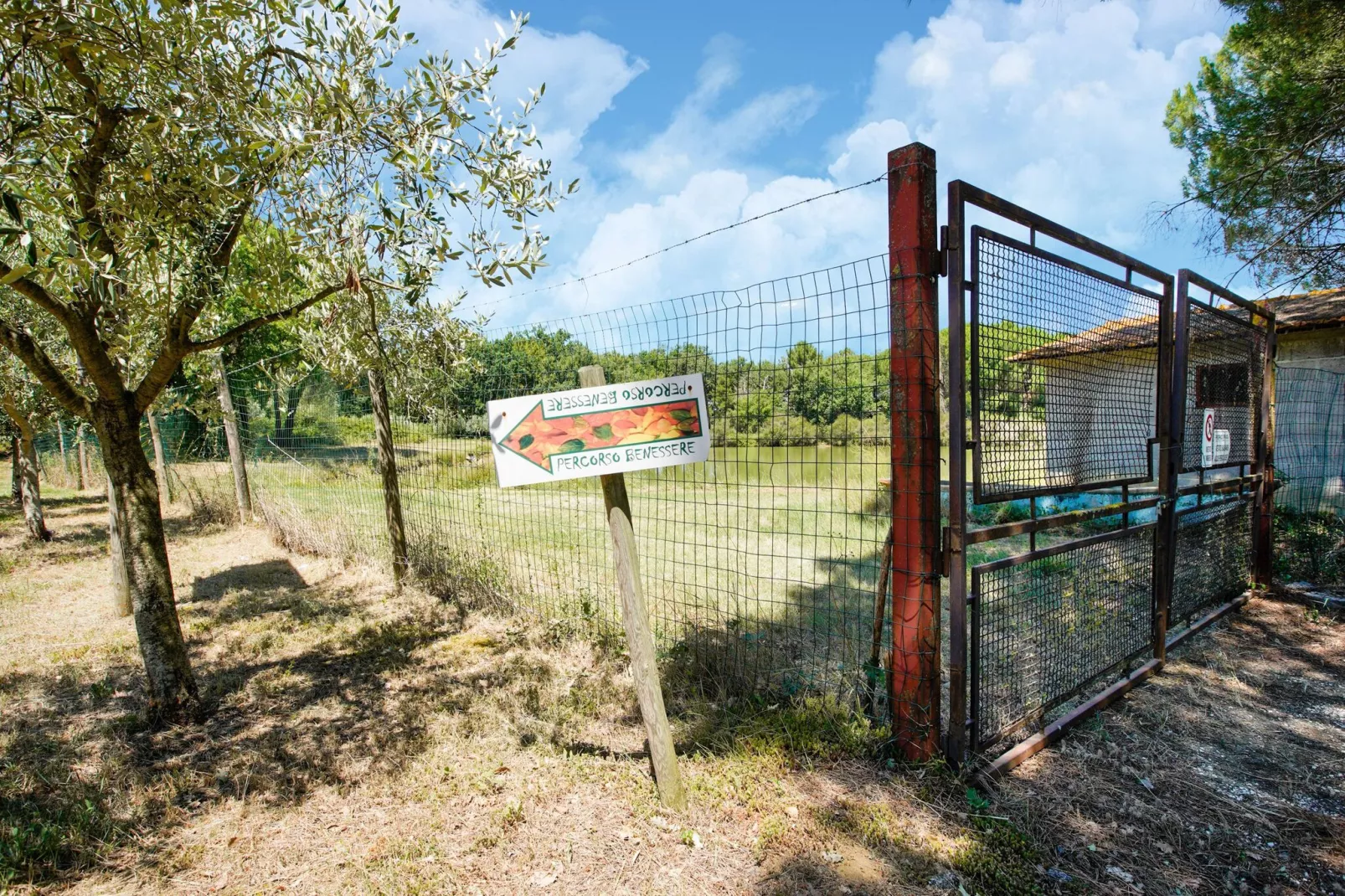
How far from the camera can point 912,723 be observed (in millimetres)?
2869

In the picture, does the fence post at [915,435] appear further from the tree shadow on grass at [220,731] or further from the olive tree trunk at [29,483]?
the olive tree trunk at [29,483]

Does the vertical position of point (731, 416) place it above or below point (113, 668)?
above

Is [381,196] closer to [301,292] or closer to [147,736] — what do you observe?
[301,292]

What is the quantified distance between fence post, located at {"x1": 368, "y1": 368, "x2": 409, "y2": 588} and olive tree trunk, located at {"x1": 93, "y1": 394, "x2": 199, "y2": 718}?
229cm

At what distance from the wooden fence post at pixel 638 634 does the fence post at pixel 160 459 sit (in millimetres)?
10471

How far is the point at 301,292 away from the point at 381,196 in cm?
210

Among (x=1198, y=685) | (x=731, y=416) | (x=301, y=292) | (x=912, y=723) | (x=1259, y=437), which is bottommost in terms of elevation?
(x=1198, y=685)

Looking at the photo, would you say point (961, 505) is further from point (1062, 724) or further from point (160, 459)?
point (160, 459)

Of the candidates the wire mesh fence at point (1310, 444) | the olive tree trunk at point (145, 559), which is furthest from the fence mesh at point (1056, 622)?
the wire mesh fence at point (1310, 444)

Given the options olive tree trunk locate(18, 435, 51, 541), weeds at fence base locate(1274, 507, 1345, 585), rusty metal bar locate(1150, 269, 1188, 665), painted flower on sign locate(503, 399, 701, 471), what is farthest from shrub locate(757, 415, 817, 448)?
olive tree trunk locate(18, 435, 51, 541)

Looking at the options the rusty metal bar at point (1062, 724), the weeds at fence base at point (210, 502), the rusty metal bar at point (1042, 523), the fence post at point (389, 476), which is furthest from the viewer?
the weeds at fence base at point (210, 502)

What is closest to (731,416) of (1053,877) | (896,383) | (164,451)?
(896,383)

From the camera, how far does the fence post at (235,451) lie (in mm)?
9109

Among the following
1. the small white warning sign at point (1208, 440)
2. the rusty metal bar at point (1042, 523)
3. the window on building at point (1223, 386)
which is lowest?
the rusty metal bar at point (1042, 523)
